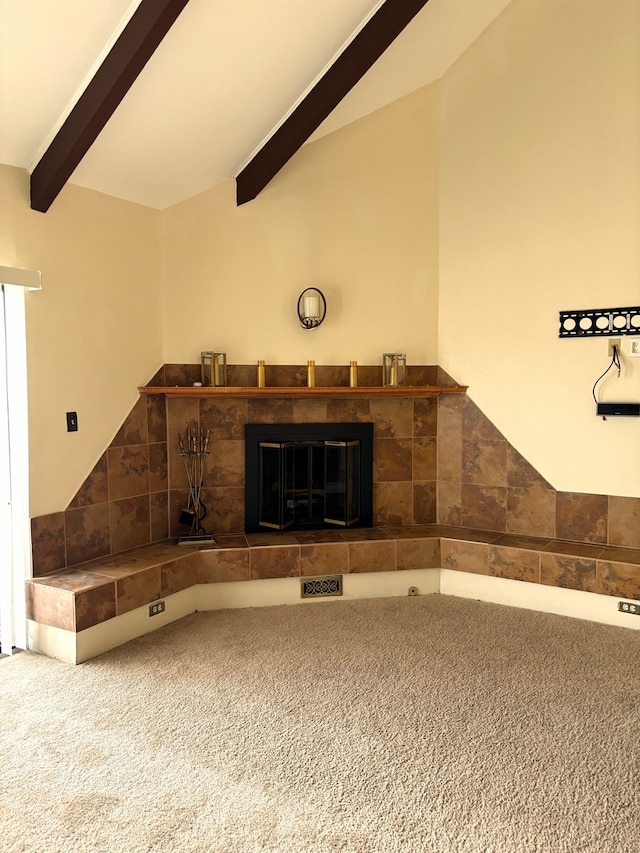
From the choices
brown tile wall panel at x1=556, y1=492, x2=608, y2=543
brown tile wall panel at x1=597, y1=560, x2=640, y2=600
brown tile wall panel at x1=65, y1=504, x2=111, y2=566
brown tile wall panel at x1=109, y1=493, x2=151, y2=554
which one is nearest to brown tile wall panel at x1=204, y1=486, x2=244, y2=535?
brown tile wall panel at x1=109, y1=493, x2=151, y2=554

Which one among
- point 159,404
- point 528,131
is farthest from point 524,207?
point 159,404

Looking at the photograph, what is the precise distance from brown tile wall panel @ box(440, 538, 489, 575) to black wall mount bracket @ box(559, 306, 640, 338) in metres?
1.35

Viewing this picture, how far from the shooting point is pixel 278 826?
183 centimetres

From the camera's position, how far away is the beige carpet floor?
181cm

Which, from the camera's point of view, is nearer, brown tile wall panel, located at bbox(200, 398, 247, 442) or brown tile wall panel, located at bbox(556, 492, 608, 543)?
brown tile wall panel, located at bbox(556, 492, 608, 543)

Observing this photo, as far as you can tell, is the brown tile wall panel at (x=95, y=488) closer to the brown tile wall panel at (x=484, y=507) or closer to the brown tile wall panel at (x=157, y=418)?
the brown tile wall panel at (x=157, y=418)

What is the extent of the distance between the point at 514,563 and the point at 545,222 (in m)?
2.01

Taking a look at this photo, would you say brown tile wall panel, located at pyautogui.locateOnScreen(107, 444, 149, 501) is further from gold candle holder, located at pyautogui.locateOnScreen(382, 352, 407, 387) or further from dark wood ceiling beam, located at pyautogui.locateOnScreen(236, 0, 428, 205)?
dark wood ceiling beam, located at pyautogui.locateOnScreen(236, 0, 428, 205)

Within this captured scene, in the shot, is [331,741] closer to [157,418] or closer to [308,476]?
[308,476]

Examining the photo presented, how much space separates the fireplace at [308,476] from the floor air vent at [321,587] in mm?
454

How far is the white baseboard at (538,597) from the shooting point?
338cm

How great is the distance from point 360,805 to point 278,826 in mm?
258

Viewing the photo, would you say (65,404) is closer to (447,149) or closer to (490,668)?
(490,668)

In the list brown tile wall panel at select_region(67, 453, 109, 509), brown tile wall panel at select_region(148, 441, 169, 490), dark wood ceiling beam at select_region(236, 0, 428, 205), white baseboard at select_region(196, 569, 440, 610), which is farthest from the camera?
brown tile wall panel at select_region(148, 441, 169, 490)
